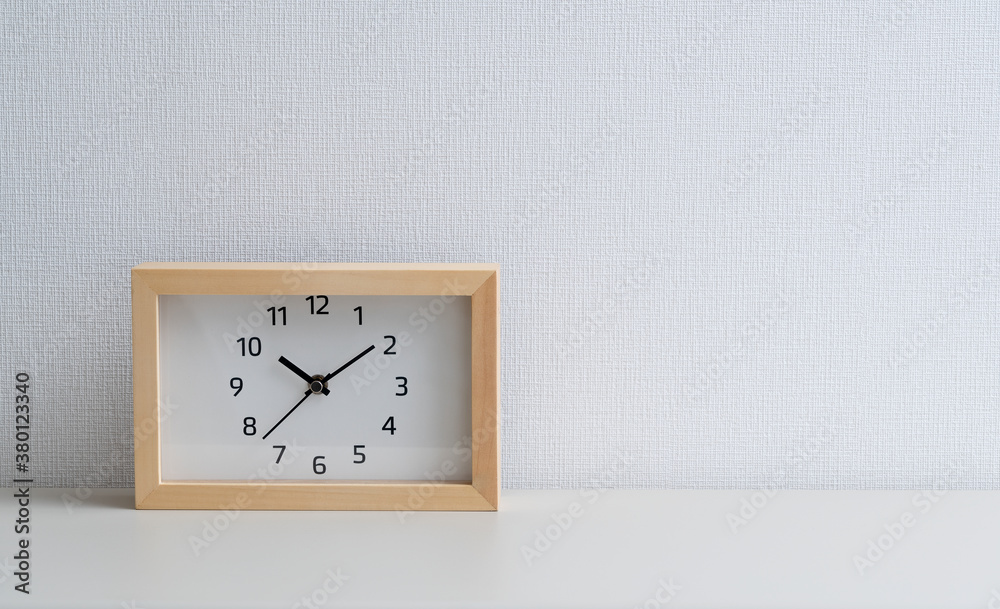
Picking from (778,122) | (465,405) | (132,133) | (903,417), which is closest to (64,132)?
(132,133)

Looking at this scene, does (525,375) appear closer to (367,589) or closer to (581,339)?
(581,339)

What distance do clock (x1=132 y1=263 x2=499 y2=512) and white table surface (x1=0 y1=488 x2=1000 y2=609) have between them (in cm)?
3

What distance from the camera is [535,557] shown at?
0.65m

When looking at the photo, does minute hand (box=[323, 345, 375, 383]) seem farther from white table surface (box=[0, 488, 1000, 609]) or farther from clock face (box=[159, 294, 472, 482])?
white table surface (box=[0, 488, 1000, 609])

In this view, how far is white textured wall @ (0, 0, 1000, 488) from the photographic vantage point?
2.62 ft

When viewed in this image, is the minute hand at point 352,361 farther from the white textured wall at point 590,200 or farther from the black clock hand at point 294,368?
the white textured wall at point 590,200

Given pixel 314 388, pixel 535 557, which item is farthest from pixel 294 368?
pixel 535 557

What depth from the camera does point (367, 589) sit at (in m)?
Result: 0.60

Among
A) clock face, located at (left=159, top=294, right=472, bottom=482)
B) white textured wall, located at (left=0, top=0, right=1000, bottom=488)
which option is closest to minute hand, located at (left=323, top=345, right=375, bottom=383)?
clock face, located at (left=159, top=294, right=472, bottom=482)

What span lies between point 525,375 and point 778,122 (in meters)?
0.35

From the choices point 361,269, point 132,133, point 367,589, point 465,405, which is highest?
point 132,133

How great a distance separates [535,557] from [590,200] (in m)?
0.35

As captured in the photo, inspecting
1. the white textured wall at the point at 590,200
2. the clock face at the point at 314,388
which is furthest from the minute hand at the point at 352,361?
the white textured wall at the point at 590,200

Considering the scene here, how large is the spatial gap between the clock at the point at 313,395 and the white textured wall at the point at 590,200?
0.09 metres
